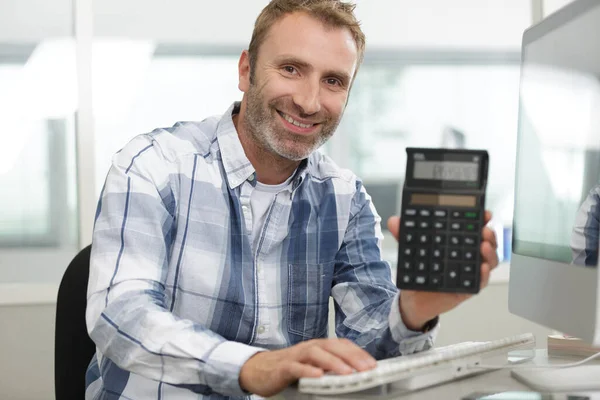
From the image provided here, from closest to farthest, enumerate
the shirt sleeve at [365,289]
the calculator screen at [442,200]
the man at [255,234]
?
the calculator screen at [442,200] < the man at [255,234] < the shirt sleeve at [365,289]

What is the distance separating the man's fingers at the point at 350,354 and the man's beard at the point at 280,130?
584 millimetres

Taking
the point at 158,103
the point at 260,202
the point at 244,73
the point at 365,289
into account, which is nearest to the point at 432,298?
the point at 365,289

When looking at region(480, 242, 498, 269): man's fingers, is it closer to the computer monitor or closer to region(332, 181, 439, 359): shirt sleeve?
the computer monitor

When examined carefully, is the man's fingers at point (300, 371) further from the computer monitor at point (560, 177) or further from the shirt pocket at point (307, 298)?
the shirt pocket at point (307, 298)

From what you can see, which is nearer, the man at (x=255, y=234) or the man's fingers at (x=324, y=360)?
the man's fingers at (x=324, y=360)

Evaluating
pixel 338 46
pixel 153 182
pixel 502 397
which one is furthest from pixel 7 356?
pixel 502 397

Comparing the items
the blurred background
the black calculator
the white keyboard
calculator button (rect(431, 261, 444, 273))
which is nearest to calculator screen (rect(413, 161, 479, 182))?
the black calculator

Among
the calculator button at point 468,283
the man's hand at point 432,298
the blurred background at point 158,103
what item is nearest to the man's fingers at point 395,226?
the man's hand at point 432,298

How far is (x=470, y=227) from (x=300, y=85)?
23.3 inches

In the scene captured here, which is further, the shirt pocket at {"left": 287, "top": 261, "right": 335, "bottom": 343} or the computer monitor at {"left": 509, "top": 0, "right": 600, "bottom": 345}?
the shirt pocket at {"left": 287, "top": 261, "right": 335, "bottom": 343}

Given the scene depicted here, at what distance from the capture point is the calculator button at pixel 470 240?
0.97 m

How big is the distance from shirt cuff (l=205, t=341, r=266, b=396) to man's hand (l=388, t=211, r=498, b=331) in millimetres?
250

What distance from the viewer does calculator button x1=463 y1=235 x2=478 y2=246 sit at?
0.97 m

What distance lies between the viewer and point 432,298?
3.58 feet
